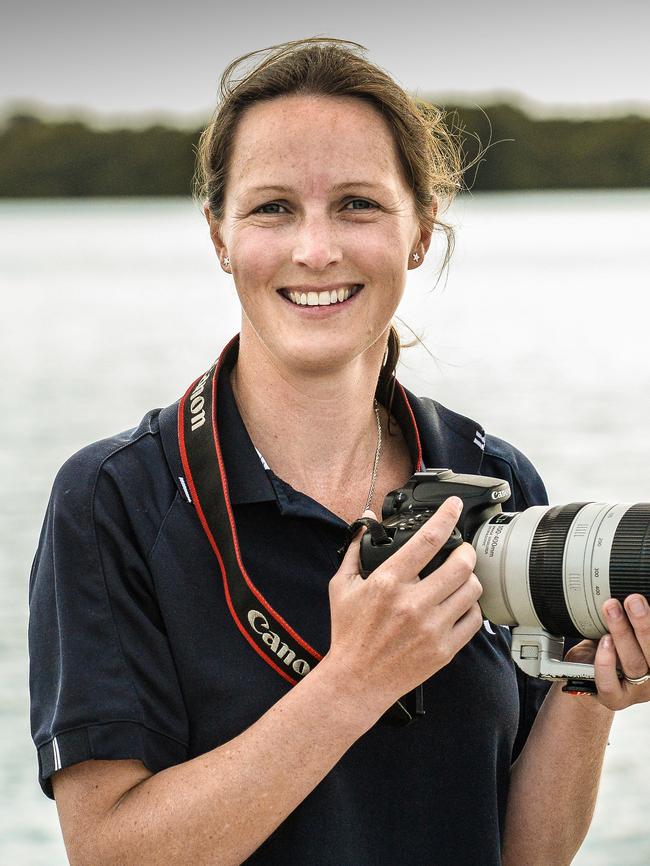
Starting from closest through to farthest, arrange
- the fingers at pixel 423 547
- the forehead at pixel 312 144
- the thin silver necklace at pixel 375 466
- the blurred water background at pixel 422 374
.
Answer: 1. the fingers at pixel 423 547
2. the forehead at pixel 312 144
3. the thin silver necklace at pixel 375 466
4. the blurred water background at pixel 422 374

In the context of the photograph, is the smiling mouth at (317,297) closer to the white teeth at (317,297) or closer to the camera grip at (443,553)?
the white teeth at (317,297)

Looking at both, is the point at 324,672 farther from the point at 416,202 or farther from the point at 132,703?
the point at 416,202

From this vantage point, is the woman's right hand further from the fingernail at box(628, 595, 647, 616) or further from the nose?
the nose

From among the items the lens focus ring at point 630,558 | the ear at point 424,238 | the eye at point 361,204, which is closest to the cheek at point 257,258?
the eye at point 361,204

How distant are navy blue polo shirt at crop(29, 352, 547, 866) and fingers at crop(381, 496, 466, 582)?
197 mm

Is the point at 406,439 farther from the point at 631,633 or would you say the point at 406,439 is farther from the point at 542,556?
the point at 631,633

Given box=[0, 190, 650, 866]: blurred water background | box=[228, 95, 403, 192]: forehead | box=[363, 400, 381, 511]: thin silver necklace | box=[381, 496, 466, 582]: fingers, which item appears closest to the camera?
box=[381, 496, 466, 582]: fingers

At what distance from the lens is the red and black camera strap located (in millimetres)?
1649

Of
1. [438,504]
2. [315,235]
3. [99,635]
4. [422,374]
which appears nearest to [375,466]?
[438,504]

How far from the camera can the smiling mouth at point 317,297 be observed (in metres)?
1.74

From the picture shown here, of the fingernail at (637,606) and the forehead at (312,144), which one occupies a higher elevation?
the forehead at (312,144)

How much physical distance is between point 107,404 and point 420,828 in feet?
29.1

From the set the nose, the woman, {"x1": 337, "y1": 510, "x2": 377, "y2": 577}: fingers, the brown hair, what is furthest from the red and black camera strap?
the brown hair

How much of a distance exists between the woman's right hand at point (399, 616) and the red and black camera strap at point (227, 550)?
95mm
